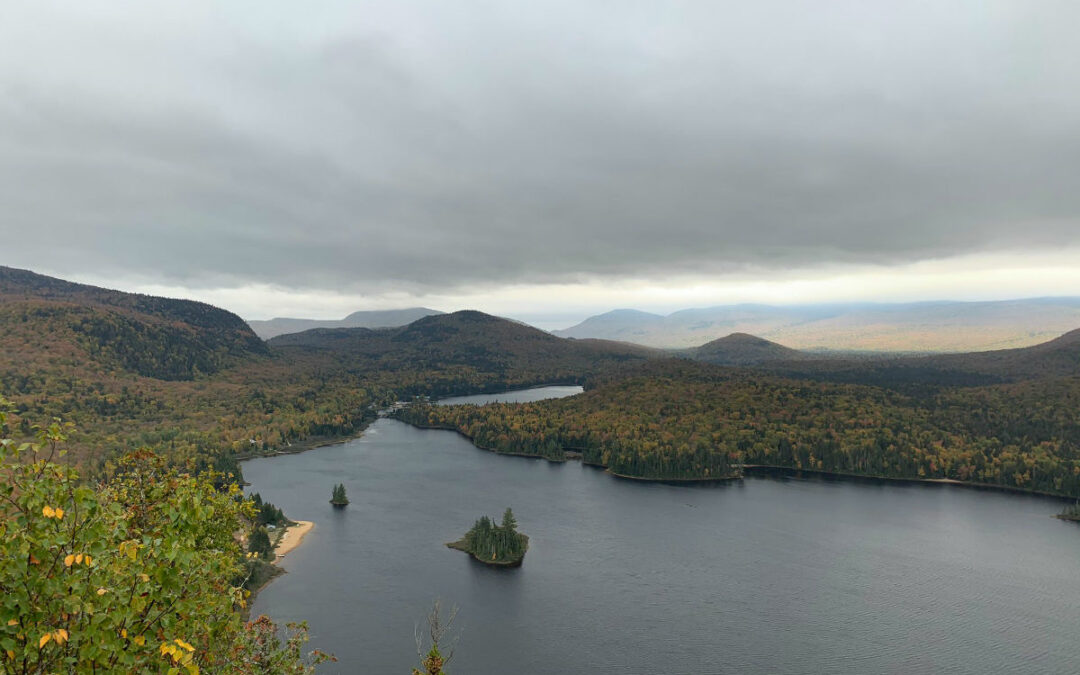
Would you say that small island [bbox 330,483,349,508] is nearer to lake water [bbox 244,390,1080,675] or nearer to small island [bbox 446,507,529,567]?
lake water [bbox 244,390,1080,675]

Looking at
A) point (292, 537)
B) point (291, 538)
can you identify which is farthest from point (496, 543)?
point (292, 537)

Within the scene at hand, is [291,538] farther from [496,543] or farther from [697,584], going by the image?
[697,584]

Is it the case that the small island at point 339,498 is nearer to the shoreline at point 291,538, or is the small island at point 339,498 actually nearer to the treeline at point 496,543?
the shoreline at point 291,538

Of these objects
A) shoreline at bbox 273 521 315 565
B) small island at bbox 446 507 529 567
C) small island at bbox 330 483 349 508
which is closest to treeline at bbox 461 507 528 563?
small island at bbox 446 507 529 567

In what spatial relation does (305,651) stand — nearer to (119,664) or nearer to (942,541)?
(119,664)

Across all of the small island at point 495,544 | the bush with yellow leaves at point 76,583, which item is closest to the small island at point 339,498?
the small island at point 495,544
